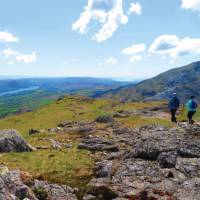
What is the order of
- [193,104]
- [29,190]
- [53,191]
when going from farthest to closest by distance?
[193,104]
[53,191]
[29,190]

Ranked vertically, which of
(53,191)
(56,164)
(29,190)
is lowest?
(53,191)

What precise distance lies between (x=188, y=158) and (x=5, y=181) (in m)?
15.7

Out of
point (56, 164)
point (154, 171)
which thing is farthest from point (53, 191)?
point (154, 171)

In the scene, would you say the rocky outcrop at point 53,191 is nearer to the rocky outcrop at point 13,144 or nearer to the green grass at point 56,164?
the green grass at point 56,164

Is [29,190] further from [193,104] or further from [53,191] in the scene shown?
[193,104]

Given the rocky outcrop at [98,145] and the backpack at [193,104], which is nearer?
the rocky outcrop at [98,145]

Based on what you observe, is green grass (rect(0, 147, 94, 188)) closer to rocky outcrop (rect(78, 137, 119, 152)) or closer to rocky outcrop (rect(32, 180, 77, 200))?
rocky outcrop (rect(32, 180, 77, 200))

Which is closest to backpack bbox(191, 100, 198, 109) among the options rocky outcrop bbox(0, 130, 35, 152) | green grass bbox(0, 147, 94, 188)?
green grass bbox(0, 147, 94, 188)

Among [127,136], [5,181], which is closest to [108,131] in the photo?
[127,136]

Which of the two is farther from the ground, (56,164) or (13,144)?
(13,144)

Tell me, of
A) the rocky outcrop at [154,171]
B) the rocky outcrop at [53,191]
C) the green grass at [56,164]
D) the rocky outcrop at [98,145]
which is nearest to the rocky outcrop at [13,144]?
the green grass at [56,164]

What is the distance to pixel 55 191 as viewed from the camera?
24141mm

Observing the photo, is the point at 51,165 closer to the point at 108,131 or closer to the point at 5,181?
the point at 5,181

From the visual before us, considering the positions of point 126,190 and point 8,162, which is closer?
point 126,190
